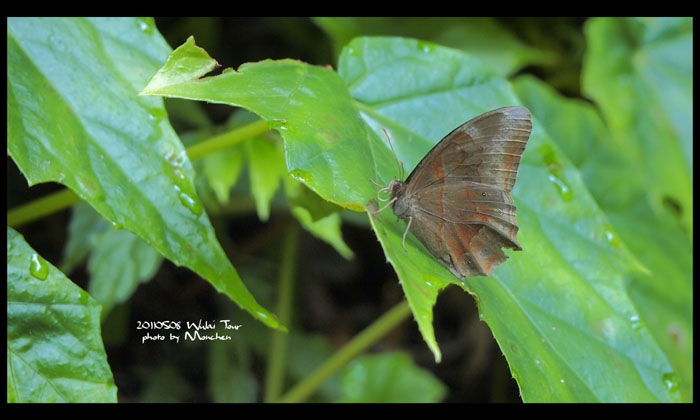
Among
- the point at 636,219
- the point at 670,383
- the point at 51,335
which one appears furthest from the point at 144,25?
the point at 636,219

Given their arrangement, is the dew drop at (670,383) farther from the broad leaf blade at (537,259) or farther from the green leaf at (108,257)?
the green leaf at (108,257)

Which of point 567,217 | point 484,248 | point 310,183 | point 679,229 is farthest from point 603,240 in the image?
point 679,229

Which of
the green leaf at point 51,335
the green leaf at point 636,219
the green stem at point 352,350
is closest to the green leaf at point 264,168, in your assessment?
the green stem at point 352,350

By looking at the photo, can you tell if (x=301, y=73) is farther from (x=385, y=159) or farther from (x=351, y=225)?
(x=351, y=225)

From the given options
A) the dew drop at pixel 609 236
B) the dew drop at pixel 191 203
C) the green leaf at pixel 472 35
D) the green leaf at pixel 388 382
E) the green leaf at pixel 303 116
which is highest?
the green leaf at pixel 303 116

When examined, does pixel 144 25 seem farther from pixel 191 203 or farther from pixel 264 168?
pixel 264 168

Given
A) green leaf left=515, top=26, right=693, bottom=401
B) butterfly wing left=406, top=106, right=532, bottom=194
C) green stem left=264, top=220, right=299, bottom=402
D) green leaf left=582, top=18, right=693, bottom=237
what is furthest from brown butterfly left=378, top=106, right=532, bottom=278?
green leaf left=582, top=18, right=693, bottom=237
